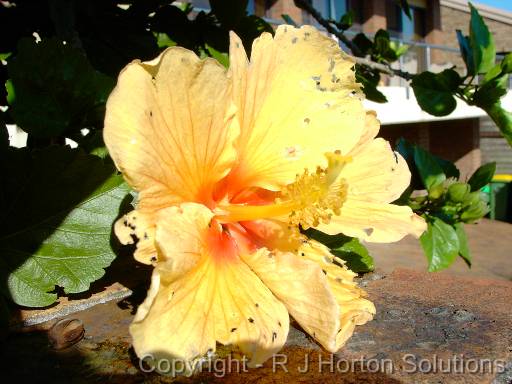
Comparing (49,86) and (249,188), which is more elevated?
(49,86)

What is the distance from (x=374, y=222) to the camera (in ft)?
2.52

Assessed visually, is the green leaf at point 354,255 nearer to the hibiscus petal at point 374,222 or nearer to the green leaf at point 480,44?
the hibiscus petal at point 374,222

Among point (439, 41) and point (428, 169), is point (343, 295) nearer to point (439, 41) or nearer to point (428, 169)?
point (428, 169)

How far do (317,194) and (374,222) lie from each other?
0.12 m

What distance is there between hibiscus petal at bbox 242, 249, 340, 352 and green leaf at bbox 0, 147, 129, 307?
239 mm

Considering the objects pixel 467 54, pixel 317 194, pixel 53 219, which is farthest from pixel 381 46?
pixel 53 219

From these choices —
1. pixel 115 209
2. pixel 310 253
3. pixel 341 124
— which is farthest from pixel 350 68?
pixel 115 209

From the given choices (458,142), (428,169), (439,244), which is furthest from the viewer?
(458,142)

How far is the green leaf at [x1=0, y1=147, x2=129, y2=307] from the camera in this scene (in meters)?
0.73

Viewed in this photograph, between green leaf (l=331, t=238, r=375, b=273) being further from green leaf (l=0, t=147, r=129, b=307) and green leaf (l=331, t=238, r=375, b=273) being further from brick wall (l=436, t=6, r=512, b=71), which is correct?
brick wall (l=436, t=6, r=512, b=71)

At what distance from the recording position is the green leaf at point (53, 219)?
2.39 feet

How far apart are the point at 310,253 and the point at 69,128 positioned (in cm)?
46

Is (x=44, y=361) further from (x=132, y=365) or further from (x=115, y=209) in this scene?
(x=115, y=209)

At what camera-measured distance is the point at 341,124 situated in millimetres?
770
